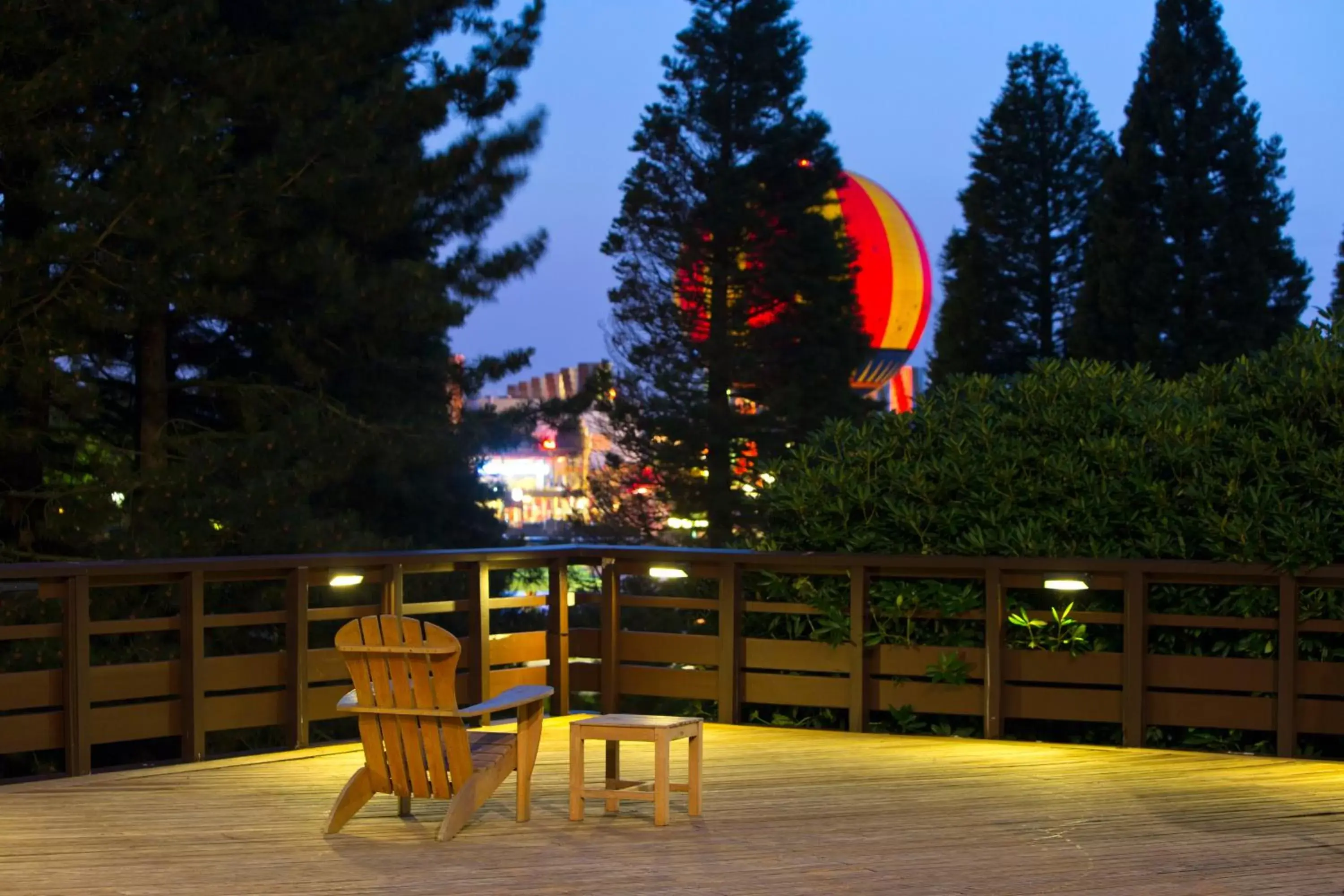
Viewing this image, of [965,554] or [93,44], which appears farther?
[93,44]

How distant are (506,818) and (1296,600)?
12.2 feet

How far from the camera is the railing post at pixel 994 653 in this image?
786 cm

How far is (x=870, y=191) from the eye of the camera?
117 ft

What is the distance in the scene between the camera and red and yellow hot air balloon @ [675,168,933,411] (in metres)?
34.4

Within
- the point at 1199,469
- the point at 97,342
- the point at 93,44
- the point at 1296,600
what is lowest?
the point at 1296,600

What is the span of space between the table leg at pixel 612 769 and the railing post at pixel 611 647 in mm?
2175

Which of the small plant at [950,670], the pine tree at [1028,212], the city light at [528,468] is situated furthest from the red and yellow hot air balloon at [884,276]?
the city light at [528,468]

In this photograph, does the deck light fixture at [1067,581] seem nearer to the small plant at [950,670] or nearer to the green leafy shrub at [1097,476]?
the green leafy shrub at [1097,476]

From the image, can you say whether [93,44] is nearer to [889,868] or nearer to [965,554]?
[965,554]

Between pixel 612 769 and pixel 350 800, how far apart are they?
1.04 metres

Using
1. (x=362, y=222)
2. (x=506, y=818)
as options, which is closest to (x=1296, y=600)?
(x=506, y=818)

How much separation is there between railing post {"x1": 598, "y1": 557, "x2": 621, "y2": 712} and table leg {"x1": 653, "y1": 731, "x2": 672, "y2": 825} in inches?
109

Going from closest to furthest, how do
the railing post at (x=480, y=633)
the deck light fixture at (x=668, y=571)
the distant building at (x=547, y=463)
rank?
the railing post at (x=480, y=633), the deck light fixture at (x=668, y=571), the distant building at (x=547, y=463)

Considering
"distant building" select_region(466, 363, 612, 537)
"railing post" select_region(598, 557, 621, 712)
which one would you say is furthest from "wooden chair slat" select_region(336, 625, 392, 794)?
"distant building" select_region(466, 363, 612, 537)
